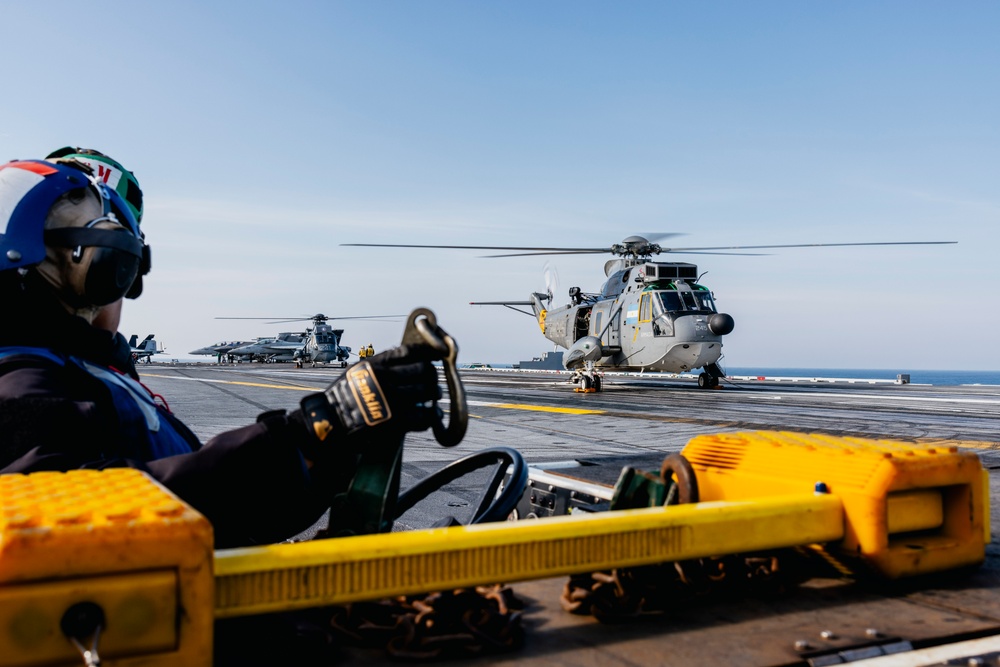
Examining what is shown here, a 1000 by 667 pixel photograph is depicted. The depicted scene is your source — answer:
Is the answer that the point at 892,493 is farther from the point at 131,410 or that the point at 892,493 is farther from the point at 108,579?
the point at 131,410

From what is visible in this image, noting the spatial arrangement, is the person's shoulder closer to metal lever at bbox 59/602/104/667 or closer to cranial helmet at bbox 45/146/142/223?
metal lever at bbox 59/602/104/667

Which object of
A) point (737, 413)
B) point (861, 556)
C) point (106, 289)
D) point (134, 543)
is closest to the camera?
point (134, 543)

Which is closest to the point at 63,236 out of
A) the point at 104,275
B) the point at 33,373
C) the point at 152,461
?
the point at 104,275

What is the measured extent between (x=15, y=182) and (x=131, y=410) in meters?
→ 0.68

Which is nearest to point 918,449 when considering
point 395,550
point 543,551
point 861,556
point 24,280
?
point 861,556

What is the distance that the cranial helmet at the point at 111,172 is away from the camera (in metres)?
2.70

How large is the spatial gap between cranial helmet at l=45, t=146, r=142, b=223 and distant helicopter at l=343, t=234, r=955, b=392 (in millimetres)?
12972

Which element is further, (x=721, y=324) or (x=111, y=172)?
(x=721, y=324)

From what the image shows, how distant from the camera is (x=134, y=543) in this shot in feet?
3.73

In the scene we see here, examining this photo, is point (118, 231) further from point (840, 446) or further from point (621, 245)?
point (621, 245)

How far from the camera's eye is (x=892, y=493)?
6.23ft

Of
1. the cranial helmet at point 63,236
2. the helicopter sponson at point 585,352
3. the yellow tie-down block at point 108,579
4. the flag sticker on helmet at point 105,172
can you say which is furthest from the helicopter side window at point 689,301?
the yellow tie-down block at point 108,579

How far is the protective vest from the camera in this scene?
198 centimetres

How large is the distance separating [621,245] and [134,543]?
2101cm
